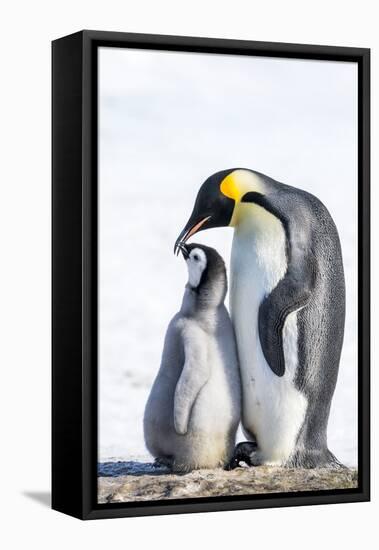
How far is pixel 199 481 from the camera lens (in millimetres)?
6211

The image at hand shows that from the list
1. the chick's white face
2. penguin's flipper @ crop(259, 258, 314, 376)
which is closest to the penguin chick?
the chick's white face

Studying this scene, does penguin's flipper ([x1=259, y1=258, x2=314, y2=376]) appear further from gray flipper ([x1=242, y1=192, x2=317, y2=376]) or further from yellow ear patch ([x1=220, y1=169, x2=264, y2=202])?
yellow ear patch ([x1=220, y1=169, x2=264, y2=202])

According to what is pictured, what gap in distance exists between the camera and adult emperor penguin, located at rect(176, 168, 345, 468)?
20.7ft

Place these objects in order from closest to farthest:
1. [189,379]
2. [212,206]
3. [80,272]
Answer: [80,272] → [189,379] → [212,206]

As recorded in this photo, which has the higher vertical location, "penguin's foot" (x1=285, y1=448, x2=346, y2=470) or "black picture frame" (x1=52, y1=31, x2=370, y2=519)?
"black picture frame" (x1=52, y1=31, x2=370, y2=519)

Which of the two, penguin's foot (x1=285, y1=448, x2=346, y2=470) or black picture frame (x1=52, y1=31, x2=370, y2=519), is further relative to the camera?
penguin's foot (x1=285, y1=448, x2=346, y2=470)

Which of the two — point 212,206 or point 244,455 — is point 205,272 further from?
point 244,455

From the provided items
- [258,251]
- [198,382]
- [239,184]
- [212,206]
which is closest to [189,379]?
[198,382]

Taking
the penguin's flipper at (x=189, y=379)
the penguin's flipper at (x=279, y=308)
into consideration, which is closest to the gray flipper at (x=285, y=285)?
the penguin's flipper at (x=279, y=308)

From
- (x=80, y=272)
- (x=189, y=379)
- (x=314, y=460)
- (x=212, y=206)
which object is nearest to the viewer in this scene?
(x=80, y=272)

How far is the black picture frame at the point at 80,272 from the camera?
19.7ft

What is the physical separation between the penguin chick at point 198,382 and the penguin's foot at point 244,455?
0.03 m

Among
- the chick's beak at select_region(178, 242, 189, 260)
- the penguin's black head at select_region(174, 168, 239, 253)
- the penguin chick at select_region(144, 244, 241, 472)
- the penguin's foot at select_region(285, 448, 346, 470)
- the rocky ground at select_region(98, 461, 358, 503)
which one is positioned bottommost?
the rocky ground at select_region(98, 461, 358, 503)

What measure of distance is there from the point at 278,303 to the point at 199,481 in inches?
28.7
